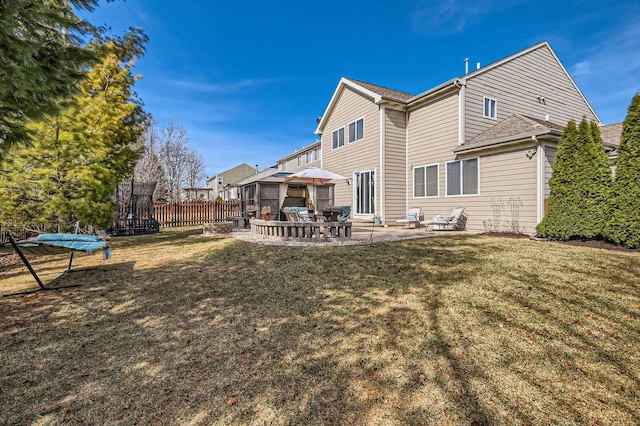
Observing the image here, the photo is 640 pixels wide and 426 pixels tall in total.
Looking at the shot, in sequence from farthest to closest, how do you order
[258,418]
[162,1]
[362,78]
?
1. [362,78]
2. [162,1]
3. [258,418]

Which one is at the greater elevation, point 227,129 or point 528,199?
point 227,129

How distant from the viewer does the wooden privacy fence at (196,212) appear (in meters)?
16.8

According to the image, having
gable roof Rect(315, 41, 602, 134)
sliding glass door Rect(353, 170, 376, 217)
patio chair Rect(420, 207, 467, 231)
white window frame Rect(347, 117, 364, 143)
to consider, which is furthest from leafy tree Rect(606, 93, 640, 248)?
white window frame Rect(347, 117, 364, 143)

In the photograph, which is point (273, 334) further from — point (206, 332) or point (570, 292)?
point (570, 292)

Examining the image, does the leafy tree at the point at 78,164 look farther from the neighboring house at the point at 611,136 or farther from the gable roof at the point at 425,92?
the neighboring house at the point at 611,136

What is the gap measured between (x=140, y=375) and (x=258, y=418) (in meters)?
1.17

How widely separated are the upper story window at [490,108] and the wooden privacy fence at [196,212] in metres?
13.2

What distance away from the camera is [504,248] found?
263 inches

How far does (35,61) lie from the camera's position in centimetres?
260

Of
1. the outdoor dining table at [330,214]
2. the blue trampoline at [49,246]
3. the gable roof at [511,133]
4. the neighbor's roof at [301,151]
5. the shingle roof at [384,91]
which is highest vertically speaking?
the shingle roof at [384,91]

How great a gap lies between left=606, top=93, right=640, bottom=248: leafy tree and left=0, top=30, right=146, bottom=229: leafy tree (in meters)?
12.7

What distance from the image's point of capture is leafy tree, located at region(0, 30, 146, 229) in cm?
698

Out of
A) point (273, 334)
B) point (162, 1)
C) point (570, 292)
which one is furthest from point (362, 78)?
point (273, 334)

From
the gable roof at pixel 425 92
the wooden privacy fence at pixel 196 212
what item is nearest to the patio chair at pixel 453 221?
the gable roof at pixel 425 92
